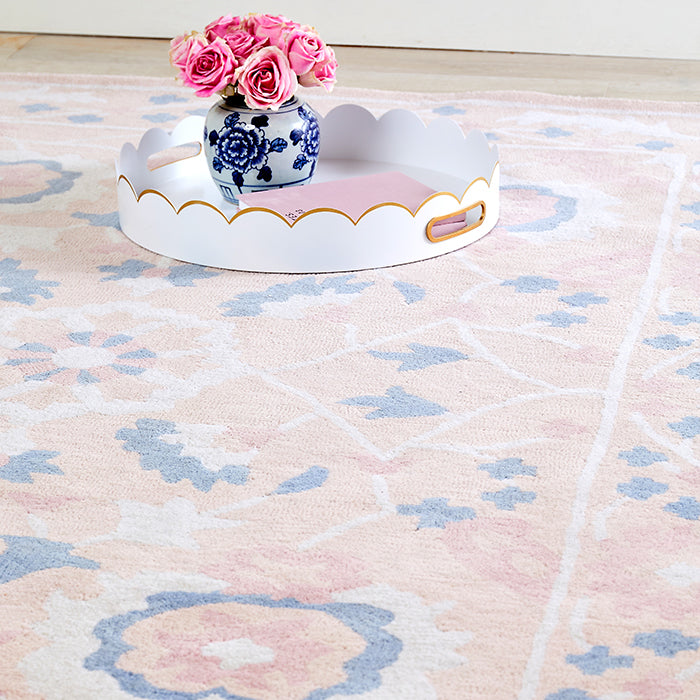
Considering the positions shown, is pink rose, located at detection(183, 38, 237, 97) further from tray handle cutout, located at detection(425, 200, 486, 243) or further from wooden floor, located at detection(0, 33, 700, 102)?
wooden floor, located at detection(0, 33, 700, 102)

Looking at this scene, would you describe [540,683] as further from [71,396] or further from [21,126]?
[21,126]

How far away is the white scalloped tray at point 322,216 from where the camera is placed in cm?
168

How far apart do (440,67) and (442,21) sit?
1.00ft

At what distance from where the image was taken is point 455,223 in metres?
1.80

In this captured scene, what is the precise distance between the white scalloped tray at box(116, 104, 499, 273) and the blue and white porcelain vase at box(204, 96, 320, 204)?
8 centimetres

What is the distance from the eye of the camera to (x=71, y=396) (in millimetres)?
1334

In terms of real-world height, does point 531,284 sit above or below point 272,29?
below

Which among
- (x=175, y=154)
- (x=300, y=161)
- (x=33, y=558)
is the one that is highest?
(x=300, y=161)

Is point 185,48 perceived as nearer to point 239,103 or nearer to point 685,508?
point 239,103

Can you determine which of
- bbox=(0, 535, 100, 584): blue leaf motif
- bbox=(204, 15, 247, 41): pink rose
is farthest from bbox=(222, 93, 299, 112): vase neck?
bbox=(0, 535, 100, 584): blue leaf motif

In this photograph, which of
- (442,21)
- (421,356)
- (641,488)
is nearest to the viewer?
(641,488)

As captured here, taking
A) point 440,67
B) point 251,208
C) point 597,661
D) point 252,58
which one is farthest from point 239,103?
point 440,67

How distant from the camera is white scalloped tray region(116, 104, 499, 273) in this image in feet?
5.50

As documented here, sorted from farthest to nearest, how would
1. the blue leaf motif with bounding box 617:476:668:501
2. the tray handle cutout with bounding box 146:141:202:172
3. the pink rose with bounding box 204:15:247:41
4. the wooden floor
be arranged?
the wooden floor < the tray handle cutout with bounding box 146:141:202:172 < the pink rose with bounding box 204:15:247:41 < the blue leaf motif with bounding box 617:476:668:501
